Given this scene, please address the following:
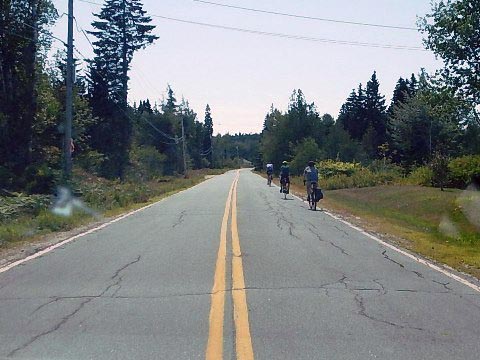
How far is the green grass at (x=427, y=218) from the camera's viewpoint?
13164mm

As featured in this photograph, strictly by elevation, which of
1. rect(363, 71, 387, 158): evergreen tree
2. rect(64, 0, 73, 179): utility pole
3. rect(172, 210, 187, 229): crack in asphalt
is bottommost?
rect(172, 210, 187, 229): crack in asphalt

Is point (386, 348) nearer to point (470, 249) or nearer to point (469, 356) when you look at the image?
point (469, 356)

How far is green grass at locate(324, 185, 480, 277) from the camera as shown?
13164 millimetres

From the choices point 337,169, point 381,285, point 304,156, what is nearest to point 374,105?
point 304,156

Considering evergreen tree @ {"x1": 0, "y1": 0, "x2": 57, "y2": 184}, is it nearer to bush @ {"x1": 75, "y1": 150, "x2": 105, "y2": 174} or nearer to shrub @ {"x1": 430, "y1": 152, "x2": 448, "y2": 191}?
bush @ {"x1": 75, "y1": 150, "x2": 105, "y2": 174}

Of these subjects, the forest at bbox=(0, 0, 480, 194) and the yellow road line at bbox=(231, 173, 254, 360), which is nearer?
the yellow road line at bbox=(231, 173, 254, 360)

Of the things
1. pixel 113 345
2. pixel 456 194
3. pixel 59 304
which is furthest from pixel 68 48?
pixel 113 345

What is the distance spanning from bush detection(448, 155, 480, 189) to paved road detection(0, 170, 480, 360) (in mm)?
19035

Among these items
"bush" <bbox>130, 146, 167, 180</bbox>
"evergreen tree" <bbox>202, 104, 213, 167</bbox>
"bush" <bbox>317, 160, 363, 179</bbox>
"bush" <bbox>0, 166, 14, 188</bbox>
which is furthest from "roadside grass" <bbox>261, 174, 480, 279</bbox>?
"evergreen tree" <bbox>202, 104, 213, 167</bbox>

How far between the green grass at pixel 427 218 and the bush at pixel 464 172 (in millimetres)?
2580

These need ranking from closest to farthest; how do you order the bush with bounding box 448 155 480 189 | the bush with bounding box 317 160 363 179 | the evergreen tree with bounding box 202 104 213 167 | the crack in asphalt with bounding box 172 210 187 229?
the crack in asphalt with bounding box 172 210 187 229 → the bush with bounding box 448 155 480 189 → the bush with bounding box 317 160 363 179 → the evergreen tree with bounding box 202 104 213 167

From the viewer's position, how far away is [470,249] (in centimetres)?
1427

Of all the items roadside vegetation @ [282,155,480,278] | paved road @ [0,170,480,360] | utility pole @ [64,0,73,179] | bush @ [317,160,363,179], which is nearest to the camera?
paved road @ [0,170,480,360]

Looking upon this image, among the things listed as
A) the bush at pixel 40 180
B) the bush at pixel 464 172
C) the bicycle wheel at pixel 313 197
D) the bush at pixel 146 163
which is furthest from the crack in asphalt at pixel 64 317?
the bush at pixel 146 163
